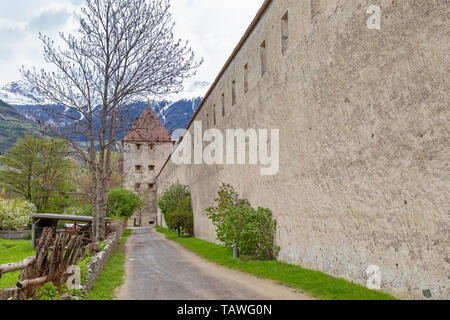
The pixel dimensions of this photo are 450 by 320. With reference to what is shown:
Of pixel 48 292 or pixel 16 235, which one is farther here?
pixel 16 235

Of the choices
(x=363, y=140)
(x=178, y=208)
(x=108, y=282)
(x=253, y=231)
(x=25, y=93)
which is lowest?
(x=108, y=282)

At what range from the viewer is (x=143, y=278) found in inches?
344

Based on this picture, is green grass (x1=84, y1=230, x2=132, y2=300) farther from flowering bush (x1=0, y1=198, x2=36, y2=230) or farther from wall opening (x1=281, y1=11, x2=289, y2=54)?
flowering bush (x1=0, y1=198, x2=36, y2=230)

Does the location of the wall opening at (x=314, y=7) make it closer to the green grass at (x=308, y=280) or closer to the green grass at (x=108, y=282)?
the green grass at (x=308, y=280)

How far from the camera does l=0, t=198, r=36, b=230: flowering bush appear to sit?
27.6 meters

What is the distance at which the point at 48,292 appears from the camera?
5539mm

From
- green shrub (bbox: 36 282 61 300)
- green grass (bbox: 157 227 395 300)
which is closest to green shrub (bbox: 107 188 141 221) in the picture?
green grass (bbox: 157 227 395 300)

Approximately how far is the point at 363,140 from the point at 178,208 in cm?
1877

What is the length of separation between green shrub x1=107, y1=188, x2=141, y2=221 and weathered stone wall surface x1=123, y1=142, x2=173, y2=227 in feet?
45.5

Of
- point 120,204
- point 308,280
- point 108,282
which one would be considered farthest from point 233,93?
point 120,204

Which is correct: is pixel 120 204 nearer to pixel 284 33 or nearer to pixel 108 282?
pixel 108 282

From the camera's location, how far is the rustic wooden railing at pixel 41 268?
5.31 m
